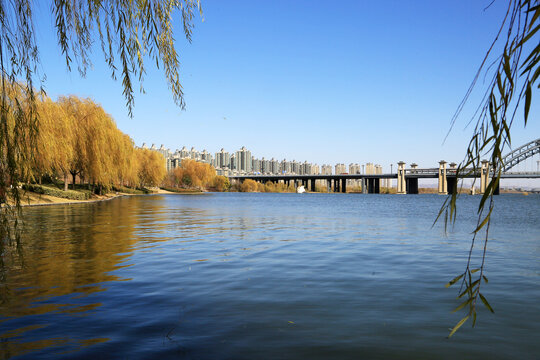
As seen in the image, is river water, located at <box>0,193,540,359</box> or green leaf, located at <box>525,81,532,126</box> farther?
river water, located at <box>0,193,540,359</box>

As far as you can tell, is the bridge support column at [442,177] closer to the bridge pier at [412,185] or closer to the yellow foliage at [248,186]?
the bridge pier at [412,185]

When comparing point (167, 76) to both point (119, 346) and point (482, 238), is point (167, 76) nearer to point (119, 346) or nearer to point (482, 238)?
point (119, 346)

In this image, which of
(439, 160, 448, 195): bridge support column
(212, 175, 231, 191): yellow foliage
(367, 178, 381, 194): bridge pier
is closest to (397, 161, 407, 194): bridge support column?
(439, 160, 448, 195): bridge support column

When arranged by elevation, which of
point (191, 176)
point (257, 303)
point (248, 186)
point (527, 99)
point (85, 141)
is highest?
point (85, 141)

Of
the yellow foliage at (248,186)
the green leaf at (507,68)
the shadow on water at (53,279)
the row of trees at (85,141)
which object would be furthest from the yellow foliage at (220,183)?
the green leaf at (507,68)

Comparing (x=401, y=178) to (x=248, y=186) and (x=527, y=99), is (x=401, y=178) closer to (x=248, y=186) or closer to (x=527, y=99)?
(x=248, y=186)

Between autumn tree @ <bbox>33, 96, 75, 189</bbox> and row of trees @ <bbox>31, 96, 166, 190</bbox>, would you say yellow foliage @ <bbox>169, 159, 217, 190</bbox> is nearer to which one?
row of trees @ <bbox>31, 96, 166, 190</bbox>

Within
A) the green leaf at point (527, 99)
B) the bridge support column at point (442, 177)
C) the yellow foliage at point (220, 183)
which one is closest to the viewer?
the green leaf at point (527, 99)

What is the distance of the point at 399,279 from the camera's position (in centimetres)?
796

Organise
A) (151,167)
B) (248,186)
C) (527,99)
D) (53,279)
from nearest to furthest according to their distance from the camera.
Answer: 1. (527,99)
2. (53,279)
3. (151,167)
4. (248,186)

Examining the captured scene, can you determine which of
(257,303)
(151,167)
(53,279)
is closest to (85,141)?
(53,279)

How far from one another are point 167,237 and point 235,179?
516ft

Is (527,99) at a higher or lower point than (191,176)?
lower

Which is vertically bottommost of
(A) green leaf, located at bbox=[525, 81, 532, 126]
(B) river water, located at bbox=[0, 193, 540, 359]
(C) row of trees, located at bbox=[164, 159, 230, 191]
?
(B) river water, located at bbox=[0, 193, 540, 359]
